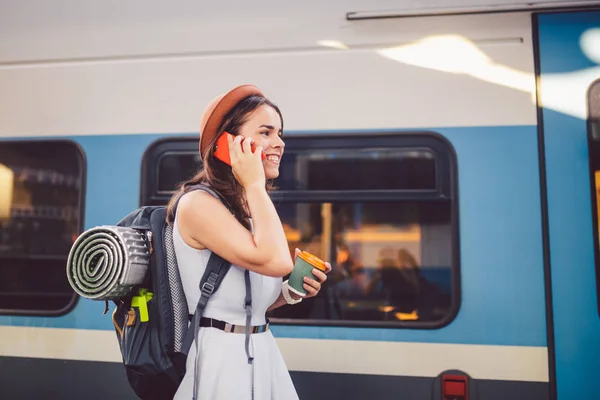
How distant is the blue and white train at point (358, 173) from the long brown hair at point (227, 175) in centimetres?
89

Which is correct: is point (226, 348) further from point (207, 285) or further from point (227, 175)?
point (227, 175)

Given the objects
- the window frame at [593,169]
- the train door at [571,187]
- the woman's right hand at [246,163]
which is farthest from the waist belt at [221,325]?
the window frame at [593,169]

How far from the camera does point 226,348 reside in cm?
152

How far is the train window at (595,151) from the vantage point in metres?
2.25

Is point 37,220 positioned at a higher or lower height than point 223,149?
lower

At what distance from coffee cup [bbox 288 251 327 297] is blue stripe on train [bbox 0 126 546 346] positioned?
3.07ft

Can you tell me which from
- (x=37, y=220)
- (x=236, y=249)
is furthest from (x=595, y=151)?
(x=37, y=220)

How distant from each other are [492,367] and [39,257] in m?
2.47

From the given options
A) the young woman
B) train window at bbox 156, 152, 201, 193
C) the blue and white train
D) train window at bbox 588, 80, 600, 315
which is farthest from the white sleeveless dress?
train window at bbox 588, 80, 600, 315

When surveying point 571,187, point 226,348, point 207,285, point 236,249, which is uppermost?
point 571,187

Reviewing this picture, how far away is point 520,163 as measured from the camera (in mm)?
2355

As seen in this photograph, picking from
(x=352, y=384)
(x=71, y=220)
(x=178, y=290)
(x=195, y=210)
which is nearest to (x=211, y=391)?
(x=178, y=290)

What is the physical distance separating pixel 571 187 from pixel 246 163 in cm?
160

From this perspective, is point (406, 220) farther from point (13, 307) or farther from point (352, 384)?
point (13, 307)
